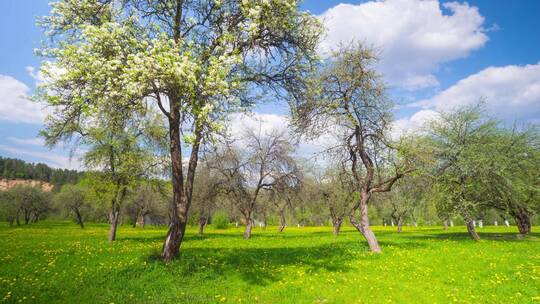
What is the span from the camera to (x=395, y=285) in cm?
1235

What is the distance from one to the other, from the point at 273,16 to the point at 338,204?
3856 centimetres

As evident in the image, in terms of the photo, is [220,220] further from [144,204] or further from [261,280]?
[261,280]

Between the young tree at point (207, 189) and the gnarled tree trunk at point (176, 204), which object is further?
the young tree at point (207, 189)

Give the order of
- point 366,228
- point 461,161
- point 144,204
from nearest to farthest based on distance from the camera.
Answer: point 366,228, point 461,161, point 144,204

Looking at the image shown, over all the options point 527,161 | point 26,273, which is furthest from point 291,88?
point 527,161

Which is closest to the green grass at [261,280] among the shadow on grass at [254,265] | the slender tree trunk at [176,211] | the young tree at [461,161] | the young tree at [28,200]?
the shadow on grass at [254,265]

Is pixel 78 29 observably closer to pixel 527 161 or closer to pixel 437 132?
pixel 437 132

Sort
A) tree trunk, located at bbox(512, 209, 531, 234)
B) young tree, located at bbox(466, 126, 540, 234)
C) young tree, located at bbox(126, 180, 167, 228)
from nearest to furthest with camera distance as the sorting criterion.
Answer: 1. young tree, located at bbox(466, 126, 540, 234)
2. tree trunk, located at bbox(512, 209, 531, 234)
3. young tree, located at bbox(126, 180, 167, 228)

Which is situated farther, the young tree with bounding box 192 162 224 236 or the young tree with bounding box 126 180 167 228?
the young tree with bounding box 126 180 167 228

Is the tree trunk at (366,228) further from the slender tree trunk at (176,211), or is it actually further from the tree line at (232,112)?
the slender tree trunk at (176,211)

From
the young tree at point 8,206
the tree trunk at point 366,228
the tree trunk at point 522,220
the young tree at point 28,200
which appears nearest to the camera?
the tree trunk at point 366,228

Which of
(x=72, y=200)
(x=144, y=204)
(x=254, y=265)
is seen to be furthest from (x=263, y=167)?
(x=72, y=200)

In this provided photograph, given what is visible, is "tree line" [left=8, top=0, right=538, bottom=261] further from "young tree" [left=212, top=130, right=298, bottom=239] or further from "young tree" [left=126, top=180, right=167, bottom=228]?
"young tree" [left=126, top=180, right=167, bottom=228]

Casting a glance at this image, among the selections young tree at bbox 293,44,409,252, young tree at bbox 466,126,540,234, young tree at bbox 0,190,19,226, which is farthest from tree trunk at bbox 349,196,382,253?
young tree at bbox 0,190,19,226
